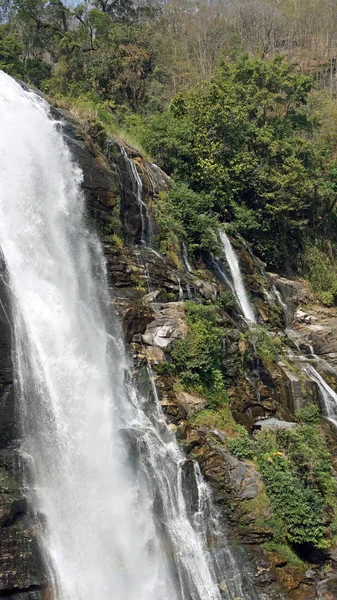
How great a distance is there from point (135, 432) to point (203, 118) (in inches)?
751

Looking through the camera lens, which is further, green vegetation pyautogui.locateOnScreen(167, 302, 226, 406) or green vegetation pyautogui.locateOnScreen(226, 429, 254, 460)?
green vegetation pyautogui.locateOnScreen(167, 302, 226, 406)

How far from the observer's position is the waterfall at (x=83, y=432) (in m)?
→ 11.0

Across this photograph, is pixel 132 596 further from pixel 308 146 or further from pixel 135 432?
pixel 308 146

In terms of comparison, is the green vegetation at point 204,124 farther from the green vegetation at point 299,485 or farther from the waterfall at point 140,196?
the green vegetation at point 299,485

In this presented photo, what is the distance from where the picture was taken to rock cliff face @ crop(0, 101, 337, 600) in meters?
11.0

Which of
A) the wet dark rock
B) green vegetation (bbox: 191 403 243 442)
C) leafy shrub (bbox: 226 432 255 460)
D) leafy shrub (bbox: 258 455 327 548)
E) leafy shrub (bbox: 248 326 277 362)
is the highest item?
leafy shrub (bbox: 248 326 277 362)

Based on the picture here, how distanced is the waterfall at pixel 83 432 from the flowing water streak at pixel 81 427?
0.03m

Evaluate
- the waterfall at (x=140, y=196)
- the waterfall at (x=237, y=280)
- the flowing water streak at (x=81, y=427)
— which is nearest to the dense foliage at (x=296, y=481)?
the flowing water streak at (x=81, y=427)

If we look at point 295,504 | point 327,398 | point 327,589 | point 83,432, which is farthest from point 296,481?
point 327,398

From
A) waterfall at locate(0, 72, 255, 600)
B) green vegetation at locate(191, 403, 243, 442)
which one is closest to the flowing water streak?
waterfall at locate(0, 72, 255, 600)

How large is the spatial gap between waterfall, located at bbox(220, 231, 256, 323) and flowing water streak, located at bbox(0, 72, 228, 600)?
7.69 metres

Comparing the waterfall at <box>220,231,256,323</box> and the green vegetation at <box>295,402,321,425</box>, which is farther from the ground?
the waterfall at <box>220,231,256,323</box>

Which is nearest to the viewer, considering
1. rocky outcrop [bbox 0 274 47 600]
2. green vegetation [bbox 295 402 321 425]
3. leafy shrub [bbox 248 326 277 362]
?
rocky outcrop [bbox 0 274 47 600]

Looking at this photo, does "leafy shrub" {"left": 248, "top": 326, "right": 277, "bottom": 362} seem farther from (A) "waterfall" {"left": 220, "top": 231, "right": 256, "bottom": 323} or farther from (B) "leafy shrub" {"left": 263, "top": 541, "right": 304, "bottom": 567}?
(B) "leafy shrub" {"left": 263, "top": 541, "right": 304, "bottom": 567}
